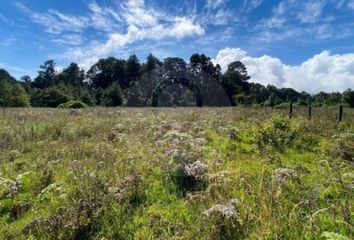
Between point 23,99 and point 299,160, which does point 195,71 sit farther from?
point 299,160

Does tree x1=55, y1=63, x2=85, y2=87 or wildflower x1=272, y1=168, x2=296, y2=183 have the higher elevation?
tree x1=55, y1=63, x2=85, y2=87

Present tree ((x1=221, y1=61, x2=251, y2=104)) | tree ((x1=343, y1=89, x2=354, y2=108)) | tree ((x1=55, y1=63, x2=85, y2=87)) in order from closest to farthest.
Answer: tree ((x1=343, y1=89, x2=354, y2=108))
tree ((x1=221, y1=61, x2=251, y2=104))
tree ((x1=55, y1=63, x2=85, y2=87))

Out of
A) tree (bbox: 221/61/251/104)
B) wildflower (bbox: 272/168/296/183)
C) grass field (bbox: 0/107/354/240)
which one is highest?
tree (bbox: 221/61/251/104)

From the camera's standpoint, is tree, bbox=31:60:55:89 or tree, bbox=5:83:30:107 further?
tree, bbox=31:60:55:89

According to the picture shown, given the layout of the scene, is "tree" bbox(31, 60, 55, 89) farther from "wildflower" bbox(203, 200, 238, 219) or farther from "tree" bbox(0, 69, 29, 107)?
"wildflower" bbox(203, 200, 238, 219)

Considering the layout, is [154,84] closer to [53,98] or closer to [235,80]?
[235,80]

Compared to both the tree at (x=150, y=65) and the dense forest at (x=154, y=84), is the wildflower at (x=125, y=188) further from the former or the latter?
the tree at (x=150, y=65)

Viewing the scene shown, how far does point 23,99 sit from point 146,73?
42284 mm

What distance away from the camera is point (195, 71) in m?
92.8

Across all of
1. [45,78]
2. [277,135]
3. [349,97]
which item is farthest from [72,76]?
[277,135]

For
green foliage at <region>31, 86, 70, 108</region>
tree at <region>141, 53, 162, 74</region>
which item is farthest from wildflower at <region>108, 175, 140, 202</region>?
tree at <region>141, 53, 162, 74</region>

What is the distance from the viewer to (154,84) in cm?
8888

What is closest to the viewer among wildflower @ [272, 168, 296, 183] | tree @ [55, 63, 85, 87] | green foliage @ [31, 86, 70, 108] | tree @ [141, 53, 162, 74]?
wildflower @ [272, 168, 296, 183]

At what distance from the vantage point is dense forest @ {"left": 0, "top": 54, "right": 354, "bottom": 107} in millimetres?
70312
